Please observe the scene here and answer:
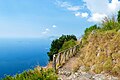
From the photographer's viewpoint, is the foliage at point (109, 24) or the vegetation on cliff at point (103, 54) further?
the foliage at point (109, 24)

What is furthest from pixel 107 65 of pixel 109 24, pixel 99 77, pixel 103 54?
pixel 109 24

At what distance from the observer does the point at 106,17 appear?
3409 centimetres

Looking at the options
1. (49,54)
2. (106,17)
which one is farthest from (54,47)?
(106,17)

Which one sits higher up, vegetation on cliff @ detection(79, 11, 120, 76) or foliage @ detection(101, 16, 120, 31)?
foliage @ detection(101, 16, 120, 31)

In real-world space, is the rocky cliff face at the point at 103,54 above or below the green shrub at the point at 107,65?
above

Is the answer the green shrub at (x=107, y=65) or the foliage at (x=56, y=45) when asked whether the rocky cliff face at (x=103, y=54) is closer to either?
the green shrub at (x=107, y=65)

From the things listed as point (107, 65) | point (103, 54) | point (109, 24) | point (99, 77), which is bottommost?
point (99, 77)

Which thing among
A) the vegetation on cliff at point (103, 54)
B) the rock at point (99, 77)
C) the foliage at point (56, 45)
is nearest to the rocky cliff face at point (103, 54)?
the vegetation on cliff at point (103, 54)

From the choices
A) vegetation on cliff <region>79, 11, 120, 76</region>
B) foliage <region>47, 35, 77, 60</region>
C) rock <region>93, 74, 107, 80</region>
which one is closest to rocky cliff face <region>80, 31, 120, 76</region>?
vegetation on cliff <region>79, 11, 120, 76</region>

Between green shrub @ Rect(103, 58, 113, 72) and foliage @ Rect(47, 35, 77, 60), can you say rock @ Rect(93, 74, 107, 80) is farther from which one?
foliage @ Rect(47, 35, 77, 60)

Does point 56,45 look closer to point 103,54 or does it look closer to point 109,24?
point 109,24

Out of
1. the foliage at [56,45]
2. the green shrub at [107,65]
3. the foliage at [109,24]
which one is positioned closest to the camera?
the green shrub at [107,65]

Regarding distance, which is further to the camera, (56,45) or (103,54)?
(56,45)

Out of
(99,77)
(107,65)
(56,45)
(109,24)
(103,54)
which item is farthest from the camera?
(56,45)
